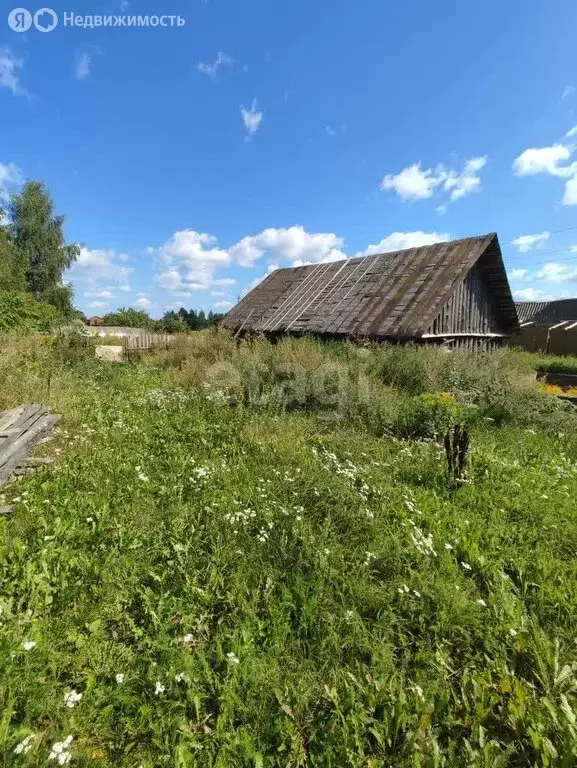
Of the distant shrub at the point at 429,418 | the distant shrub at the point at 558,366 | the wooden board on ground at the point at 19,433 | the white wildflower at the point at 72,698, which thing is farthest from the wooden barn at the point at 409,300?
the white wildflower at the point at 72,698

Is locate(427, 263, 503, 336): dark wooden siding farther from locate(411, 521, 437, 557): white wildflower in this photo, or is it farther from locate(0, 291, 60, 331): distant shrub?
locate(0, 291, 60, 331): distant shrub

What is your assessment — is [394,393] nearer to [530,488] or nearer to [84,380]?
[530,488]

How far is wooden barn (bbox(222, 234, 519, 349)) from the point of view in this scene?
12008 mm

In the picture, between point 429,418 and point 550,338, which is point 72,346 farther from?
point 550,338

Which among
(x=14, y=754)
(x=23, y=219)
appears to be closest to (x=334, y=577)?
(x=14, y=754)

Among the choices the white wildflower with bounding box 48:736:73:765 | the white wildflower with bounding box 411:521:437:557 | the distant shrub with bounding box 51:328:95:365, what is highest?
the distant shrub with bounding box 51:328:95:365

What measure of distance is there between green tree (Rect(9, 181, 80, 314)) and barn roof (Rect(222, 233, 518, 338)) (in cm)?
2219

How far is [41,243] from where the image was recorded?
3070 centimetres

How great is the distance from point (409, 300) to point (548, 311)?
34.2 m

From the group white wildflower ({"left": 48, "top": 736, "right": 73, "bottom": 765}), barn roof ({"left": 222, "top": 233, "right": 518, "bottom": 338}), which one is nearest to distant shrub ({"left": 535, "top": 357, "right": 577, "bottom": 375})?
barn roof ({"left": 222, "top": 233, "right": 518, "bottom": 338})

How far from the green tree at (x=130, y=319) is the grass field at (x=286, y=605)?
2981cm

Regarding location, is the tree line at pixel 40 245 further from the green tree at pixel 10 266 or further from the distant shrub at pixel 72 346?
the distant shrub at pixel 72 346

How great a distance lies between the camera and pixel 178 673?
79.9 inches

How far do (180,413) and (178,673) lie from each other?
16.0 feet
